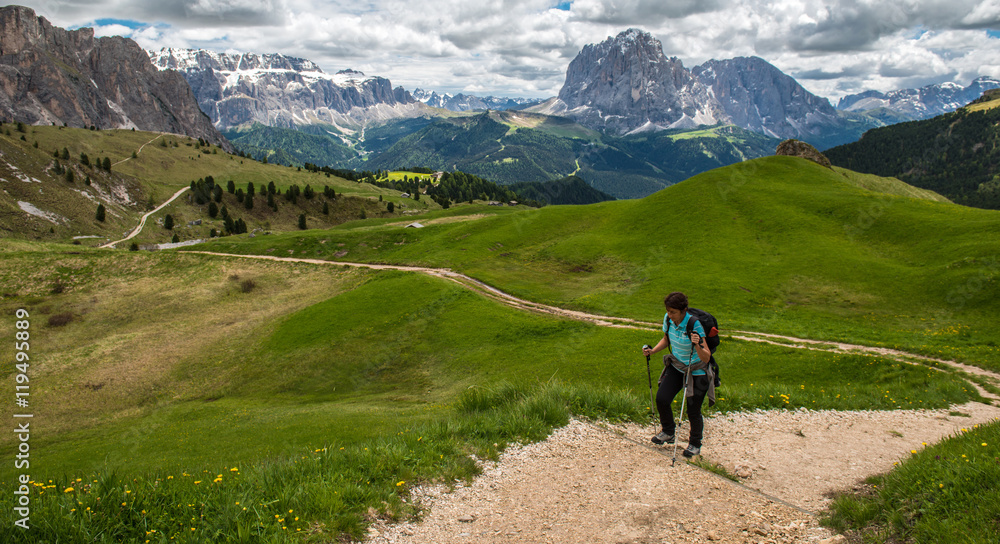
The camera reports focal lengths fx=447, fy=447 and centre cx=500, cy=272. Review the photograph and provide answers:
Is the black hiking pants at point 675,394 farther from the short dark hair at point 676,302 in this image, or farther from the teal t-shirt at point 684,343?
the short dark hair at point 676,302

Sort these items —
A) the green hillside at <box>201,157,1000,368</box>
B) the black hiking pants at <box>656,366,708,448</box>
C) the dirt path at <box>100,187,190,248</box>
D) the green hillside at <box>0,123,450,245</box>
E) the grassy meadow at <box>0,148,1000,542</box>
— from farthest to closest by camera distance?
the green hillside at <box>0,123,450,245</box>, the dirt path at <box>100,187,190,248</box>, the green hillside at <box>201,157,1000,368</box>, the black hiking pants at <box>656,366,708,448</box>, the grassy meadow at <box>0,148,1000,542</box>

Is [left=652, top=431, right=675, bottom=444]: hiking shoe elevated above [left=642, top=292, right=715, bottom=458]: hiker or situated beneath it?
situated beneath

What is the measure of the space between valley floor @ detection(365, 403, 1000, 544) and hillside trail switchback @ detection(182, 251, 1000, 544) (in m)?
0.03

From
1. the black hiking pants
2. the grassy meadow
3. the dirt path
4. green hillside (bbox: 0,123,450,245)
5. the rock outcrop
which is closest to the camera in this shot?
the grassy meadow

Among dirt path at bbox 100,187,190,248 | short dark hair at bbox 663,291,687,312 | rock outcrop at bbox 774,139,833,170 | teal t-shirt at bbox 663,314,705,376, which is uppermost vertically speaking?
rock outcrop at bbox 774,139,833,170

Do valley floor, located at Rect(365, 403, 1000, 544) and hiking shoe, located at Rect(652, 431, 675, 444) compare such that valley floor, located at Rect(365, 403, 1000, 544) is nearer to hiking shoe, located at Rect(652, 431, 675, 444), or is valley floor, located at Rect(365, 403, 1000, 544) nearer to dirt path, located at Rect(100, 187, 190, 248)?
hiking shoe, located at Rect(652, 431, 675, 444)

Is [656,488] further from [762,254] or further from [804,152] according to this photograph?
[804,152]

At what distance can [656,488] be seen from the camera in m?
10.7

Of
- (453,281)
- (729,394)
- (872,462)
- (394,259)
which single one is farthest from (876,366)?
(394,259)

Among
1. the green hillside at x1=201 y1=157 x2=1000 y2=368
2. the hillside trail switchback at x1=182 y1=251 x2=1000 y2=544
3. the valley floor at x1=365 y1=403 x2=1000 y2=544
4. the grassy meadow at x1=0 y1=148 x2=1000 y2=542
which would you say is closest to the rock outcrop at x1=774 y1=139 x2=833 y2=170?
the green hillside at x1=201 y1=157 x2=1000 y2=368

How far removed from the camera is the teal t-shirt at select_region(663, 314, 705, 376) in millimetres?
12195

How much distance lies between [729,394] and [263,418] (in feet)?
82.1

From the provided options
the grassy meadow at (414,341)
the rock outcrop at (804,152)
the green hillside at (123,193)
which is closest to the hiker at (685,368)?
the grassy meadow at (414,341)

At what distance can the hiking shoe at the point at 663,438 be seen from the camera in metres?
13.3
